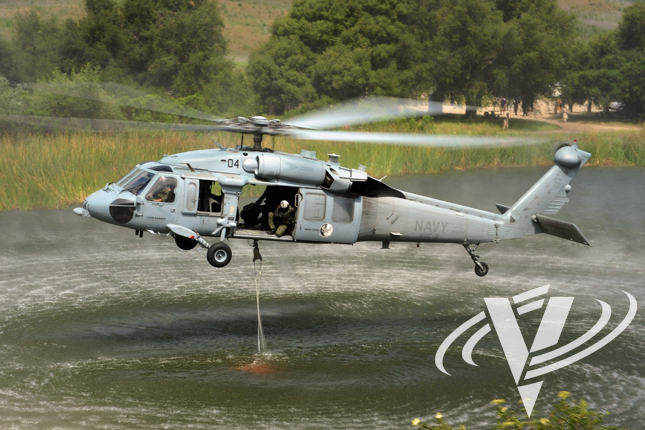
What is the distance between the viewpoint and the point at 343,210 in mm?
20625

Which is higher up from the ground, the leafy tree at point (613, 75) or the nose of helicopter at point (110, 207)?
the leafy tree at point (613, 75)

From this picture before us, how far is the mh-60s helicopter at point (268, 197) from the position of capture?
63.5 feet

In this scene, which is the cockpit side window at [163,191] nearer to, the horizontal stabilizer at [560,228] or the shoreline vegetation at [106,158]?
the horizontal stabilizer at [560,228]

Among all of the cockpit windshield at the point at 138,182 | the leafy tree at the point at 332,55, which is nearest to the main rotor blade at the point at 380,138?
the cockpit windshield at the point at 138,182

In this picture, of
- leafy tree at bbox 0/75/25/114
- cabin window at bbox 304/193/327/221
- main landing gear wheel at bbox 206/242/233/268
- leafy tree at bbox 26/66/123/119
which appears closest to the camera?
main landing gear wheel at bbox 206/242/233/268

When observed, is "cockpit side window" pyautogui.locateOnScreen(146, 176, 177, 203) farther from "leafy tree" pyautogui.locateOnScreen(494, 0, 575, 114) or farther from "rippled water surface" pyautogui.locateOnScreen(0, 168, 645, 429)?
"leafy tree" pyautogui.locateOnScreen(494, 0, 575, 114)

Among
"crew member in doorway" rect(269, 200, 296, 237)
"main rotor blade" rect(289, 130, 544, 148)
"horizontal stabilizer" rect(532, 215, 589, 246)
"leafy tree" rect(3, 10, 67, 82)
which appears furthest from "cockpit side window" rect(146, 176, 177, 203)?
"leafy tree" rect(3, 10, 67, 82)

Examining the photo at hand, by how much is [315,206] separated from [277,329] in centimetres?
483

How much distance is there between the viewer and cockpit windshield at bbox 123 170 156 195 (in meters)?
19.5

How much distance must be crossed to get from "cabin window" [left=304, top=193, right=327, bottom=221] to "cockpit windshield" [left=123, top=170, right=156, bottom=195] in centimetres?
367

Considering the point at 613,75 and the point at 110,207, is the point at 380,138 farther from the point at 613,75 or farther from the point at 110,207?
the point at 613,75

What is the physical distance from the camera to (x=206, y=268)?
30672 millimetres

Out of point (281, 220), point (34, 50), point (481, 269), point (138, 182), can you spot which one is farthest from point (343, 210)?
point (34, 50)

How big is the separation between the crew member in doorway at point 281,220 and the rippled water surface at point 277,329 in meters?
3.39
